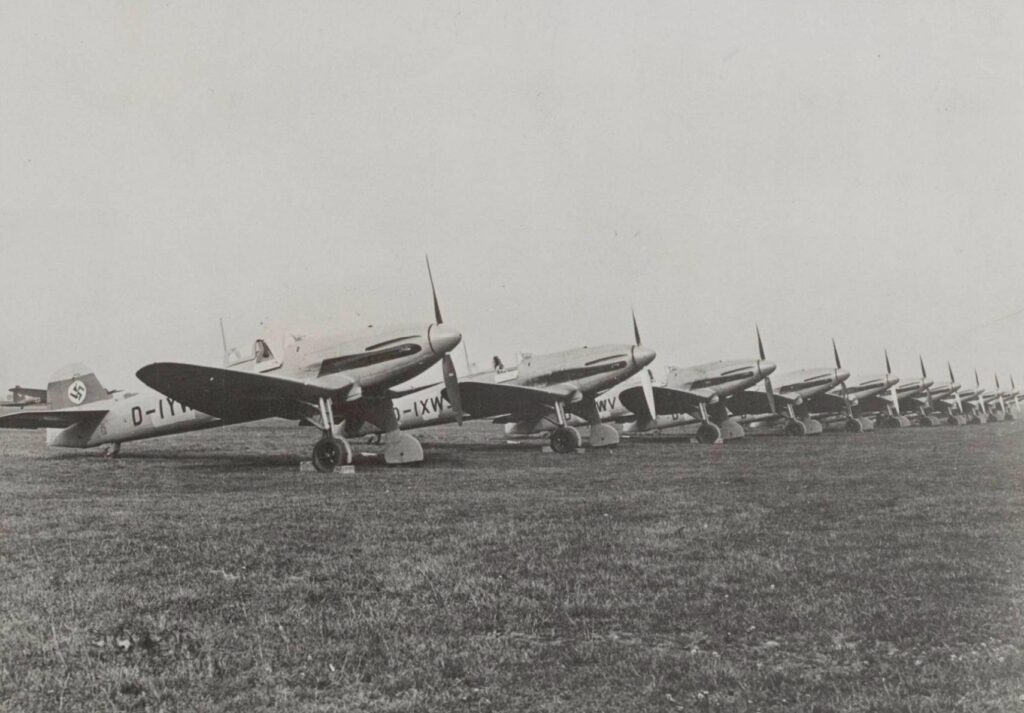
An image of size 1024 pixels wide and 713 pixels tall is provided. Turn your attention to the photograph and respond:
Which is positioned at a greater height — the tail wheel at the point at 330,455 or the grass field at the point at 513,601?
the tail wheel at the point at 330,455

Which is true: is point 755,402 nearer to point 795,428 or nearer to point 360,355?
point 795,428

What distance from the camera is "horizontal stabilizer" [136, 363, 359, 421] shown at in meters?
11.2

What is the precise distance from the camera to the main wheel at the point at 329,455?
11828 mm

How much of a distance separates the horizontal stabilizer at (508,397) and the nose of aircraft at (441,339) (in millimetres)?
4773

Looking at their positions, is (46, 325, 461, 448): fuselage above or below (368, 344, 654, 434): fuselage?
above

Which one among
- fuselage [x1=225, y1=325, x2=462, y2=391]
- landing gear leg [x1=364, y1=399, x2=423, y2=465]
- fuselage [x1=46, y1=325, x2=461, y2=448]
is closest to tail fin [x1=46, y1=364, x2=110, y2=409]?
fuselage [x1=46, y1=325, x2=461, y2=448]

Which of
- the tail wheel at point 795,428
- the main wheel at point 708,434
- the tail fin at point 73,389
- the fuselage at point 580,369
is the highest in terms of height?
the tail fin at point 73,389

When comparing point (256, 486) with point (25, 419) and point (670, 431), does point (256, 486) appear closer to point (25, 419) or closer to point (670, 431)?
point (25, 419)

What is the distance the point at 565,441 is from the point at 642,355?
119 inches

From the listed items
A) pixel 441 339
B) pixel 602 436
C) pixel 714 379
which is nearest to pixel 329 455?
pixel 441 339

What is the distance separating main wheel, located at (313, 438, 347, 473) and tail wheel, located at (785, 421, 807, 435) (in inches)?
760

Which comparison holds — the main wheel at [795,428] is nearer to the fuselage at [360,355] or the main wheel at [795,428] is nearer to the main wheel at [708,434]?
the main wheel at [708,434]

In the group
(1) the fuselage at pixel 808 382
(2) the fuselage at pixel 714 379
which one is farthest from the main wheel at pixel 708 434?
(1) the fuselage at pixel 808 382

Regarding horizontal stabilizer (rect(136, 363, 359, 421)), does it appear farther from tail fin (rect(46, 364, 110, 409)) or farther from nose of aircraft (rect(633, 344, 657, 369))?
nose of aircraft (rect(633, 344, 657, 369))
